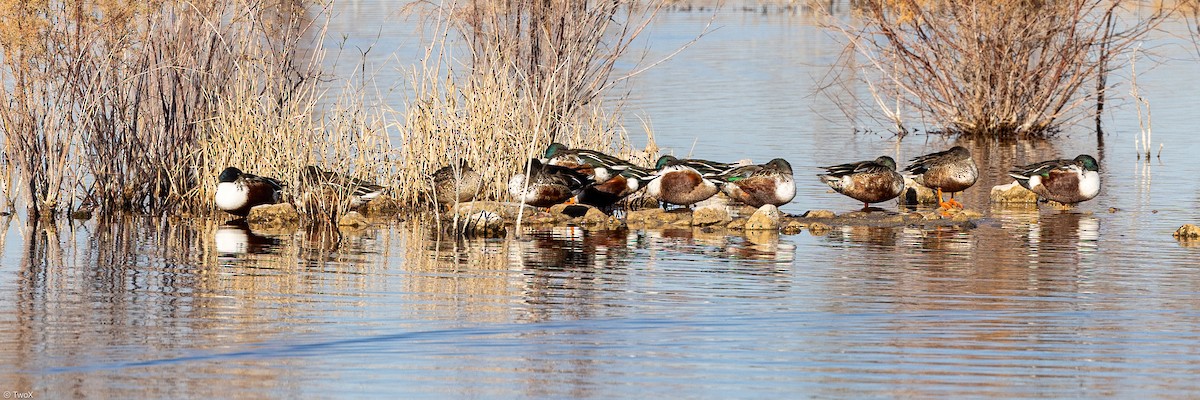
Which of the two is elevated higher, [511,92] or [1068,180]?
[511,92]

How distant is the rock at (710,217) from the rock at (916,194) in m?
2.45

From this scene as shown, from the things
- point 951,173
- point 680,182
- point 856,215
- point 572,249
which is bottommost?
point 572,249

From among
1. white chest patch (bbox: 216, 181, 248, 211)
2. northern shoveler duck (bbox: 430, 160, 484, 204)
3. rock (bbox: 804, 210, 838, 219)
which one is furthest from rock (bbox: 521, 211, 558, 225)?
white chest patch (bbox: 216, 181, 248, 211)

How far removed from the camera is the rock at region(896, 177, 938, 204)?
14094 mm

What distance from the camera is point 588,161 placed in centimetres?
1338

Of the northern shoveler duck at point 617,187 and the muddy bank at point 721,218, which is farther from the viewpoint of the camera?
the northern shoveler duck at point 617,187

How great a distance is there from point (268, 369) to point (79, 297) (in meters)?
2.34

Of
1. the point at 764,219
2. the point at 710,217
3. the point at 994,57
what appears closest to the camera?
the point at 764,219

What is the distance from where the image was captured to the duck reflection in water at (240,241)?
425 inches

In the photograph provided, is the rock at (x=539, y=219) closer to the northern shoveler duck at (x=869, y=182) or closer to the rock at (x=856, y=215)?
the rock at (x=856, y=215)

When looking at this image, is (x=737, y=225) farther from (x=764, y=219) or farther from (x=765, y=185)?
(x=765, y=185)

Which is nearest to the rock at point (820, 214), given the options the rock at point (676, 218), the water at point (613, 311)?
the water at point (613, 311)

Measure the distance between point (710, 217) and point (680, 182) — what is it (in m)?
1.09

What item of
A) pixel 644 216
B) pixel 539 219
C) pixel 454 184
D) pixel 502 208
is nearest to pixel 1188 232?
pixel 644 216
